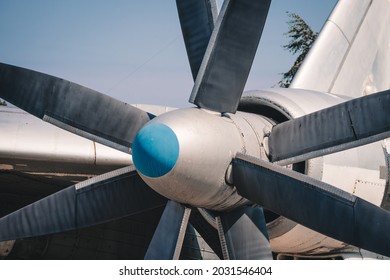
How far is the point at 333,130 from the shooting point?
5.30 m

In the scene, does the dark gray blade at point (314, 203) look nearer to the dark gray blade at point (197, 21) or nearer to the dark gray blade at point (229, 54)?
the dark gray blade at point (229, 54)

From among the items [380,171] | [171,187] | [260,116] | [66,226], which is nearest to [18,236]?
[66,226]

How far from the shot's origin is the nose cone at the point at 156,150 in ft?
15.2

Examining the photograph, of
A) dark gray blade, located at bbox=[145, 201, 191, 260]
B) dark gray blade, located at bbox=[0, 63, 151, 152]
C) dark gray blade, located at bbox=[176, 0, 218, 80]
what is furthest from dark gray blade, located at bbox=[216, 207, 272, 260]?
dark gray blade, located at bbox=[176, 0, 218, 80]

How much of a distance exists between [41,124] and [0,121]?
582mm

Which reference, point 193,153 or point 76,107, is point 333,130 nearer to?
point 193,153

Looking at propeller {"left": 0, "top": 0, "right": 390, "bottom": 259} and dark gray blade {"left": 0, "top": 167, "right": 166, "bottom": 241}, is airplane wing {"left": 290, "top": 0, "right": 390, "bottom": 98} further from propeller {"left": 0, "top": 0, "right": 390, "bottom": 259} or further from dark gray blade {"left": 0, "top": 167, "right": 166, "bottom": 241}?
dark gray blade {"left": 0, "top": 167, "right": 166, "bottom": 241}

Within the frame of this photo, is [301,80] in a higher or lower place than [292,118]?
higher

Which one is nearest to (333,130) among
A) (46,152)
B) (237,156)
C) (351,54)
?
(237,156)

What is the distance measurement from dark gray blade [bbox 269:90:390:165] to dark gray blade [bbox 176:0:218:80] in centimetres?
133

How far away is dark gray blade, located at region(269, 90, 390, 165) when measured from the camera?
16.2 ft
